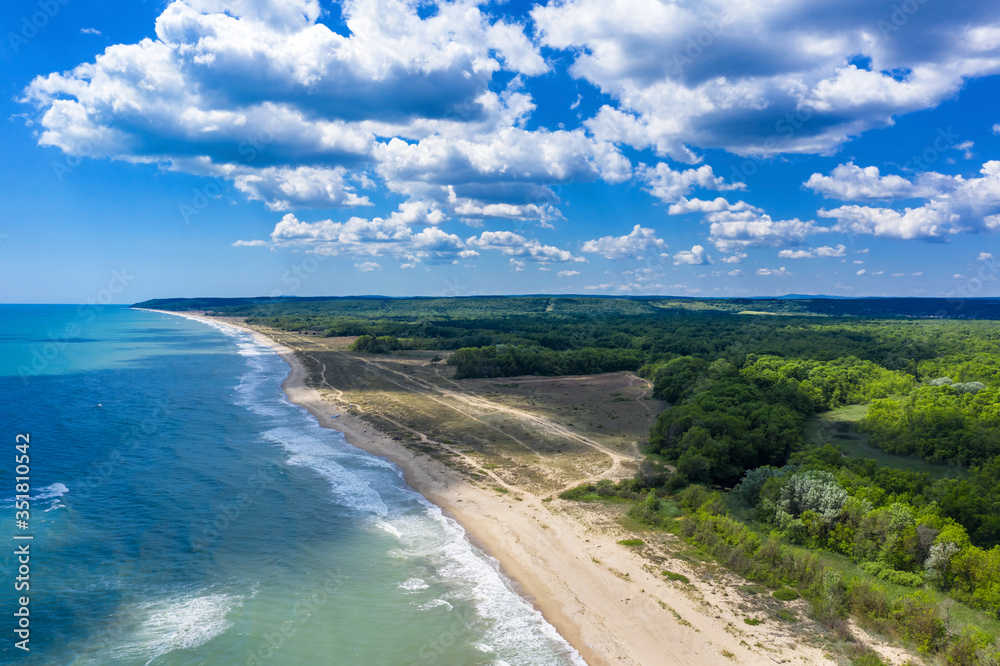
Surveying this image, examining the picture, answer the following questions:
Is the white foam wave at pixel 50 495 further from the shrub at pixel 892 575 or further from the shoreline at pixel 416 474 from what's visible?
the shrub at pixel 892 575

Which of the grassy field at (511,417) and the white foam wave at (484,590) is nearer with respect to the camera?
the white foam wave at (484,590)

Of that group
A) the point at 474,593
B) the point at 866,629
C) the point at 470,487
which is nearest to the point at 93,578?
the point at 474,593

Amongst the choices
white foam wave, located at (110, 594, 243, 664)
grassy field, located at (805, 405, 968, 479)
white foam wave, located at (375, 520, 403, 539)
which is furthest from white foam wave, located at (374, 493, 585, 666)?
grassy field, located at (805, 405, 968, 479)

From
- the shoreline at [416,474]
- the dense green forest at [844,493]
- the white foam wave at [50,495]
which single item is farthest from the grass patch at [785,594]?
the white foam wave at [50,495]

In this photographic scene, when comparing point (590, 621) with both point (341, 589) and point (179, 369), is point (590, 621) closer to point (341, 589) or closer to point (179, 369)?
point (341, 589)

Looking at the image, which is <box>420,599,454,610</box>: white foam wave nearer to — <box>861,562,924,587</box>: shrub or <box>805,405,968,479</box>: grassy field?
<box>861,562,924,587</box>: shrub

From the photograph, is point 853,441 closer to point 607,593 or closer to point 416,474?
point 607,593
